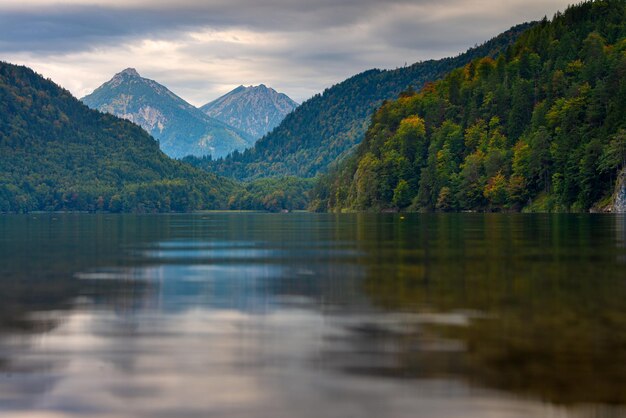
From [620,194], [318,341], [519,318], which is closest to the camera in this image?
[318,341]

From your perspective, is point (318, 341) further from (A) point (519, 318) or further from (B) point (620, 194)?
(B) point (620, 194)

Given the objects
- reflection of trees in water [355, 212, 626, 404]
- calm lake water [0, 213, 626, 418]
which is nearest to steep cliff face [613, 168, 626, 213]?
reflection of trees in water [355, 212, 626, 404]

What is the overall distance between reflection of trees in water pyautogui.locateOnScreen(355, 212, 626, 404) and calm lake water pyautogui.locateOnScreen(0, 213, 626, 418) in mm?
75

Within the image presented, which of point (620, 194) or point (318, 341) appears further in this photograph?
point (620, 194)

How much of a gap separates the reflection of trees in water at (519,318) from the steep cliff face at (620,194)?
11647 cm

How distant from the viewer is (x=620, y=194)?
161250mm

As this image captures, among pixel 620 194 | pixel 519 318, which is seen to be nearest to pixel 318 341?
pixel 519 318

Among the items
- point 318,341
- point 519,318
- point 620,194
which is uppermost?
point 620,194

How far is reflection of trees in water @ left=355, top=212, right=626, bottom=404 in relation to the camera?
17.8 metres

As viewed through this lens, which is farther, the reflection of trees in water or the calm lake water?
the reflection of trees in water

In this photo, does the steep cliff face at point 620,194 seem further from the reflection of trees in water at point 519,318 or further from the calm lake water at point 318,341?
the calm lake water at point 318,341

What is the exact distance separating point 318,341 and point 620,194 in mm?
152029

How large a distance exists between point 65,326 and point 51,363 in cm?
526

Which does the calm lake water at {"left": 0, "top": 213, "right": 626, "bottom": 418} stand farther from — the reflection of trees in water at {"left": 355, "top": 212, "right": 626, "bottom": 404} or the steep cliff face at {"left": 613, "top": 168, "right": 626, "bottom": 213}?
the steep cliff face at {"left": 613, "top": 168, "right": 626, "bottom": 213}
